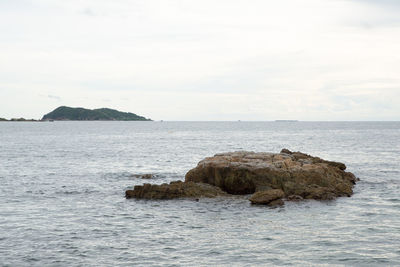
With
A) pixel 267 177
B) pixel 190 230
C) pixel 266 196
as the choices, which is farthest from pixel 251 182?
pixel 190 230

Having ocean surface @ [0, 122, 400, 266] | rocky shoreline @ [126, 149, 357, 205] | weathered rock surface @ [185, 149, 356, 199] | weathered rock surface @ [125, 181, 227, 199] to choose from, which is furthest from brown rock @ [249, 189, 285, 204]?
weathered rock surface @ [125, 181, 227, 199]

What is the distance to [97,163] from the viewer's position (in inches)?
2159

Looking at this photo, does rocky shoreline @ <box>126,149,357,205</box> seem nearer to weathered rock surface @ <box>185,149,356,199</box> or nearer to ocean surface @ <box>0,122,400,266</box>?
weathered rock surface @ <box>185,149,356,199</box>

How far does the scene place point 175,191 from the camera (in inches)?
1144

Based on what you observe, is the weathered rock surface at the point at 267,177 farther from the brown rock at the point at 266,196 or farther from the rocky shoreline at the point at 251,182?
the brown rock at the point at 266,196

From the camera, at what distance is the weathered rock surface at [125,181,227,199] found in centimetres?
2897

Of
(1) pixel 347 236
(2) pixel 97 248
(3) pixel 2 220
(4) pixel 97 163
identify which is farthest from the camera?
(4) pixel 97 163

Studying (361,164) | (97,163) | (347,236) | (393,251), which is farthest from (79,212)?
(361,164)

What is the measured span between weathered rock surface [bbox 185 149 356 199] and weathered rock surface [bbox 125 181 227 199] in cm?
125

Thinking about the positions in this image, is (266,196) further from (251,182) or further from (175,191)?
(175,191)

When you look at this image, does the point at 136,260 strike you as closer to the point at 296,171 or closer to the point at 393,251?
the point at 393,251

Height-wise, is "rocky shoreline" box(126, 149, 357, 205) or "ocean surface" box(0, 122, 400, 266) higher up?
"rocky shoreline" box(126, 149, 357, 205)

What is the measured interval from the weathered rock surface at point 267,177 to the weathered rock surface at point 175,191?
4.09 feet

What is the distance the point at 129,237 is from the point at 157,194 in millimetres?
9098
